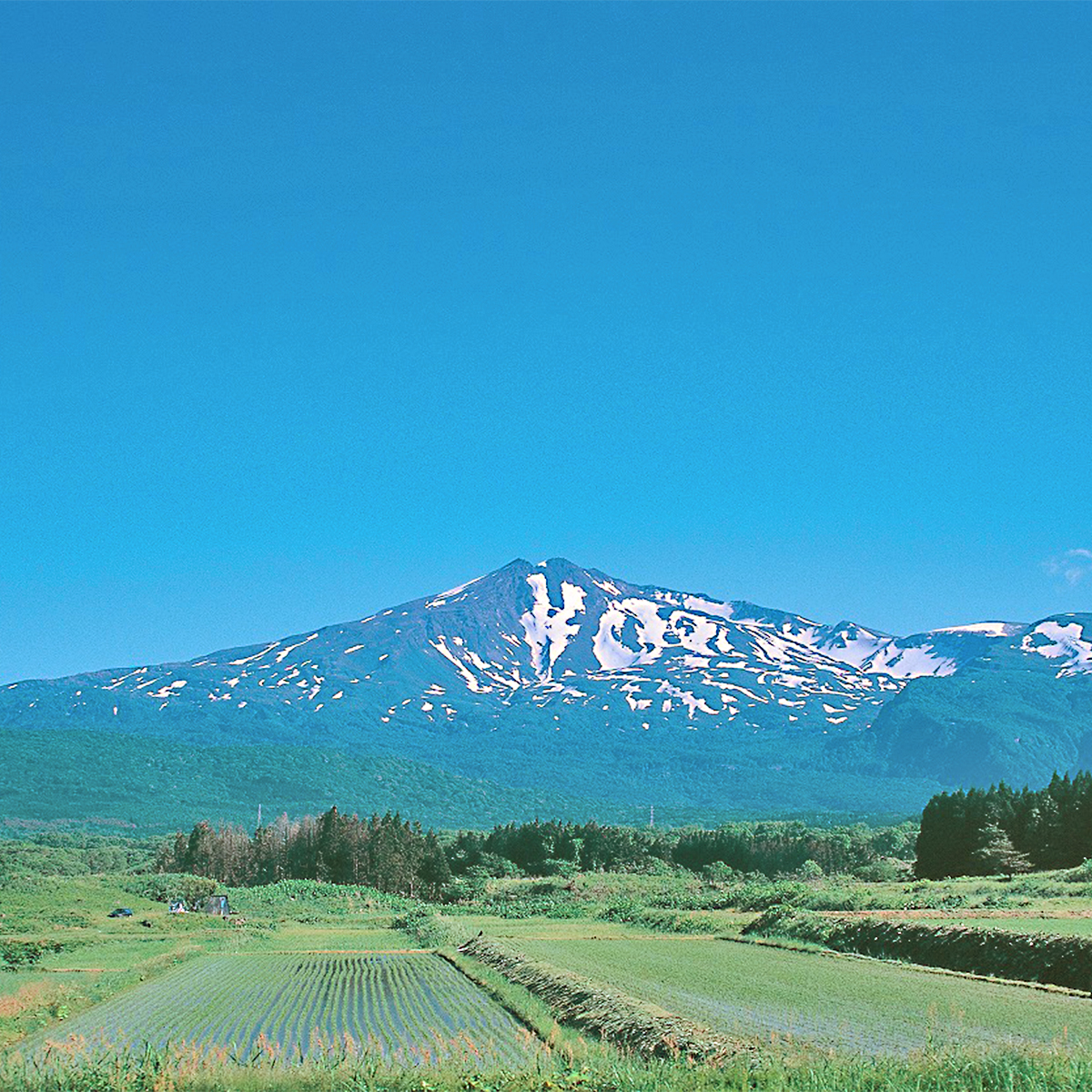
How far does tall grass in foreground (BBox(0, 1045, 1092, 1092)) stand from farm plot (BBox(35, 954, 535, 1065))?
1.84 meters

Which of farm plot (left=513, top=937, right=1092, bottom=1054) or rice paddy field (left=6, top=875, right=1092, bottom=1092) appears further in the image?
farm plot (left=513, top=937, right=1092, bottom=1054)

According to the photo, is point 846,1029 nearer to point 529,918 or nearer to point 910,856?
point 529,918

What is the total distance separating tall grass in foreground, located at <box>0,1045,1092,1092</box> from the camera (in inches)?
698

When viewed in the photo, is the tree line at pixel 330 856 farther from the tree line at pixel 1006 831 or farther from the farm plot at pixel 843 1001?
the farm plot at pixel 843 1001

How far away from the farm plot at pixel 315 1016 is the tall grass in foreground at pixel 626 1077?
6.02 feet

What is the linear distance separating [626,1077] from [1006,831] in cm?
7243

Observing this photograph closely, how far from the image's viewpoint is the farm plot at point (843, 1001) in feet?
75.8

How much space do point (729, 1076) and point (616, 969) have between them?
2043 centimetres

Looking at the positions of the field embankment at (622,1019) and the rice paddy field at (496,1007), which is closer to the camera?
the rice paddy field at (496,1007)

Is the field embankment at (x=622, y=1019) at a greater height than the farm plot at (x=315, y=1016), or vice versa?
the field embankment at (x=622, y=1019)

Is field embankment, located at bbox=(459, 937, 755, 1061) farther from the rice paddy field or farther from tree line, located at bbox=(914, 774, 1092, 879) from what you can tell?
tree line, located at bbox=(914, 774, 1092, 879)

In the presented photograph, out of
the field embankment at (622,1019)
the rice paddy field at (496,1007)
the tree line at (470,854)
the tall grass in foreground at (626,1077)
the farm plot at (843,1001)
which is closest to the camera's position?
the tall grass in foreground at (626,1077)

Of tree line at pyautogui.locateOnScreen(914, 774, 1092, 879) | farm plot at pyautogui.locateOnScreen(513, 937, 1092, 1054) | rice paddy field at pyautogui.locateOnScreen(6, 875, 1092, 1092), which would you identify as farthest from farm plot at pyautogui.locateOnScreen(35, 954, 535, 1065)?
tree line at pyautogui.locateOnScreen(914, 774, 1092, 879)

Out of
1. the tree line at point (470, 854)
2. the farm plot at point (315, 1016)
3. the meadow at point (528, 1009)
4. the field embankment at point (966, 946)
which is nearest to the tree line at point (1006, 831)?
the meadow at point (528, 1009)
